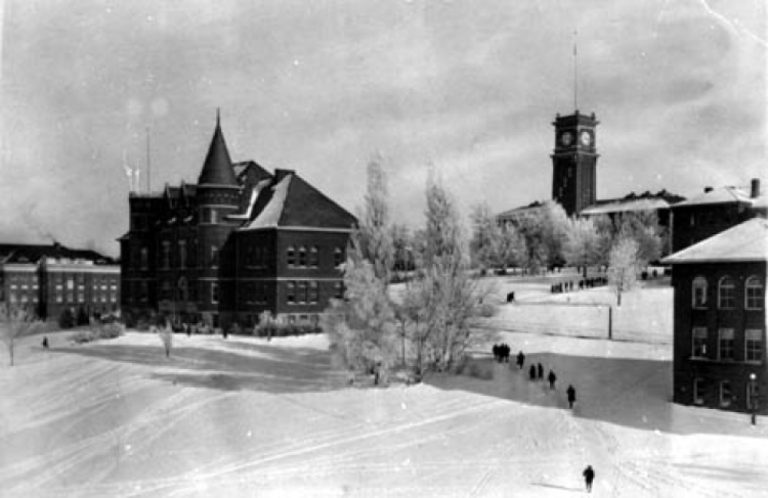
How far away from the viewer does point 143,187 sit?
79.2ft

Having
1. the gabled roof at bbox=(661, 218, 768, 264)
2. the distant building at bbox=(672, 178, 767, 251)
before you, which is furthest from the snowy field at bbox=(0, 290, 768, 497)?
the gabled roof at bbox=(661, 218, 768, 264)

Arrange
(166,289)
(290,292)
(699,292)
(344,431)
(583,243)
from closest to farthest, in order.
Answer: (344,431), (699,292), (290,292), (583,243), (166,289)

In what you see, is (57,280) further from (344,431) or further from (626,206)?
(626,206)

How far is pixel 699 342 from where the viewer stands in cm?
2178

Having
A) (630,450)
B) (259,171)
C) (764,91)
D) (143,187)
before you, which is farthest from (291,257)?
(764,91)

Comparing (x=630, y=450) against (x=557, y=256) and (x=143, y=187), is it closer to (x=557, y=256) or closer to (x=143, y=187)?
(x=143, y=187)

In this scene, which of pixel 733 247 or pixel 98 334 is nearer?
pixel 733 247

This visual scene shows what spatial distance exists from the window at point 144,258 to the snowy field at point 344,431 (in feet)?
28.4

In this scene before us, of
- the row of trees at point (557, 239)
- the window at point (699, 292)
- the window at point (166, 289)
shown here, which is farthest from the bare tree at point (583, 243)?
the window at point (166, 289)

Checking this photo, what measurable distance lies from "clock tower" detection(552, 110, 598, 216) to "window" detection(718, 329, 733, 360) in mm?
5030

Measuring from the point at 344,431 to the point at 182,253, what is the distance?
1492cm

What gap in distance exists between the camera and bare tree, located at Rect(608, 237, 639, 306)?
25.7 m

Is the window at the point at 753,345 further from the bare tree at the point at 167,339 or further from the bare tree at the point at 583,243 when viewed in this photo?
the bare tree at the point at 167,339

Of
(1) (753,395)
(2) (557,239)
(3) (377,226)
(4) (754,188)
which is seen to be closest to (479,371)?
(3) (377,226)
